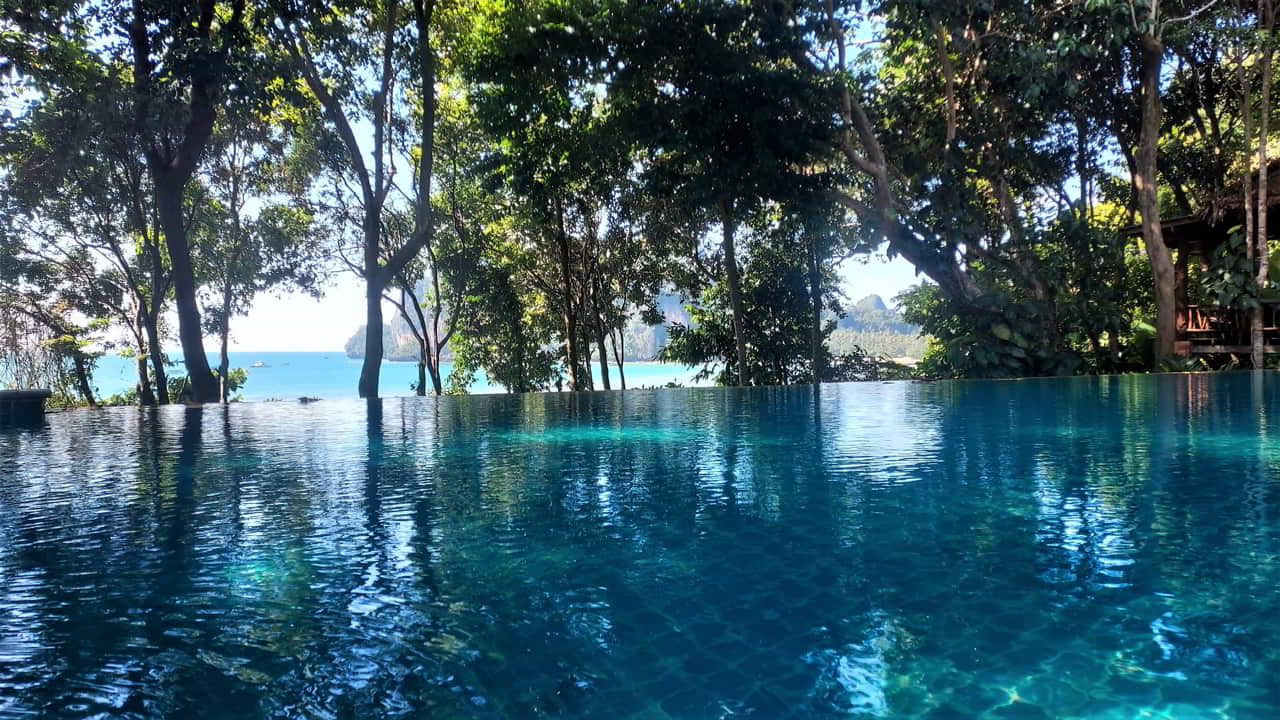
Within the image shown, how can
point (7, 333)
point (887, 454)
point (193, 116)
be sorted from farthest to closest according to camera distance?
point (7, 333), point (193, 116), point (887, 454)

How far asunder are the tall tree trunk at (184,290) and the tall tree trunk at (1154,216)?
15.3 m

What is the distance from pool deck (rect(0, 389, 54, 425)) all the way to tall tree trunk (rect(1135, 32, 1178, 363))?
1546cm

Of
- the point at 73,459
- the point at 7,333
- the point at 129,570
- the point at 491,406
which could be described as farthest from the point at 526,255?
the point at 129,570

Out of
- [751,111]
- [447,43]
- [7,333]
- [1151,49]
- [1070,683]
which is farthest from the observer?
[7,333]

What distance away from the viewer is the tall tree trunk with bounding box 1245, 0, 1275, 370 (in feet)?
38.4

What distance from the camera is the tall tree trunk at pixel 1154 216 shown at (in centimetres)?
1273

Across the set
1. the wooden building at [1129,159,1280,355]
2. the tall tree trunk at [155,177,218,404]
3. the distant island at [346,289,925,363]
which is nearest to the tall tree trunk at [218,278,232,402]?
the tall tree trunk at [155,177,218,404]

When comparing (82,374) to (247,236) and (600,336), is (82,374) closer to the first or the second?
(247,236)

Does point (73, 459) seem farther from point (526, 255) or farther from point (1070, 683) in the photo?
point (526, 255)

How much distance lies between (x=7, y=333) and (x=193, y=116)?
1405 centimetres

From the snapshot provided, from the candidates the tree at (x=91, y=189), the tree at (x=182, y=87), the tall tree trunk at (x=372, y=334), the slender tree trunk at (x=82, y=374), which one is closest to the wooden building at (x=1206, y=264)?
the tall tree trunk at (x=372, y=334)

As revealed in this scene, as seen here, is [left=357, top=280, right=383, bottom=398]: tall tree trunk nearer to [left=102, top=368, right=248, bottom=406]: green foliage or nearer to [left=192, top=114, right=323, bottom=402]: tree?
[left=192, top=114, right=323, bottom=402]: tree

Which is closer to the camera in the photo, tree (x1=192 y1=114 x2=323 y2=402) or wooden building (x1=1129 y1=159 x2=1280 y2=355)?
wooden building (x1=1129 y1=159 x2=1280 y2=355)

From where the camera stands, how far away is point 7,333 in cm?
1980
